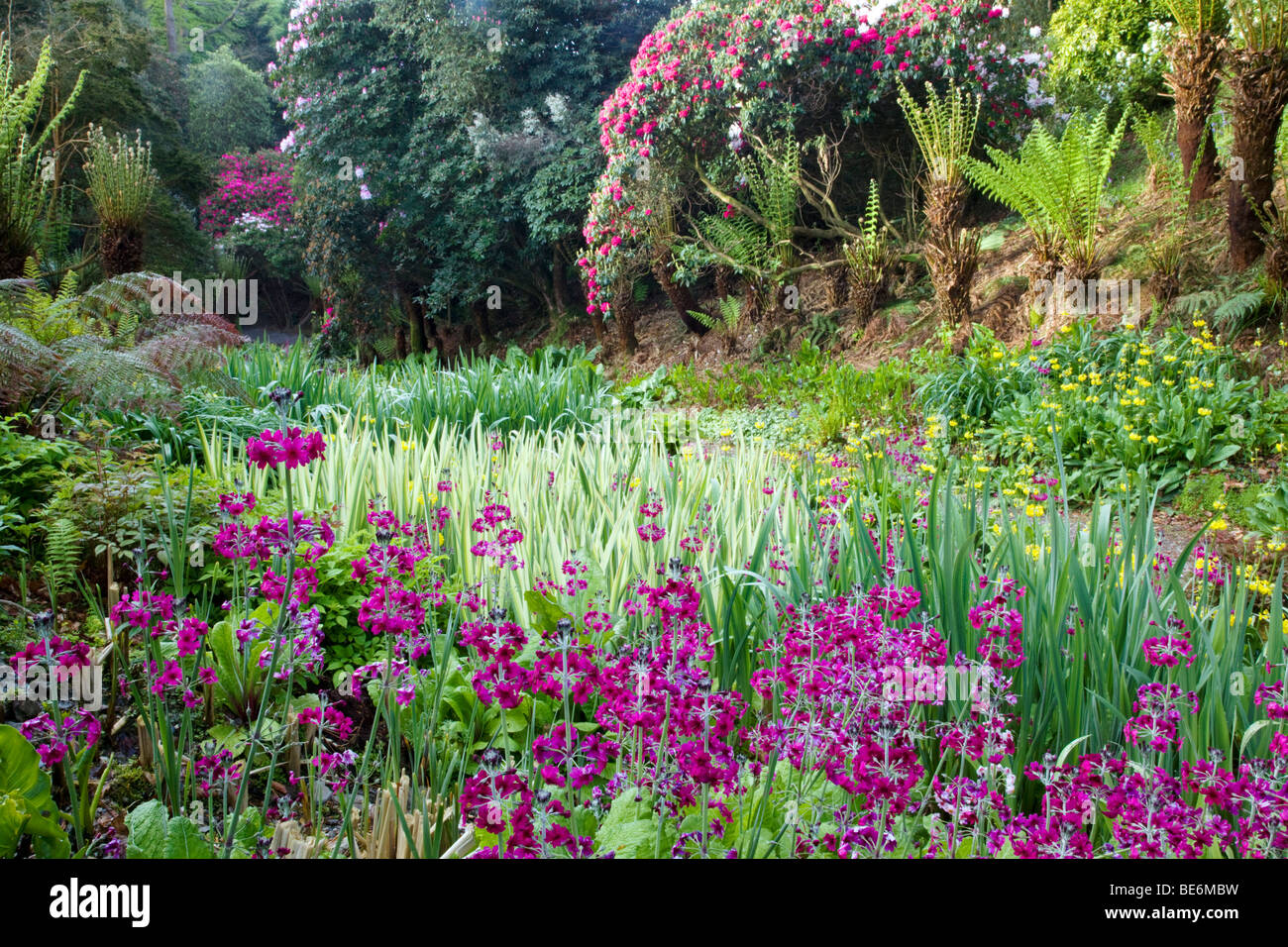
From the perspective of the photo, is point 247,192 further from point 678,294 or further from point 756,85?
point 756,85

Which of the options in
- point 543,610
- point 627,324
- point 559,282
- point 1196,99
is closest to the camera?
point 543,610

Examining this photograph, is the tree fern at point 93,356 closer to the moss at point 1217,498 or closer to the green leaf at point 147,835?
the green leaf at point 147,835

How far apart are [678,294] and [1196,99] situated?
5183mm

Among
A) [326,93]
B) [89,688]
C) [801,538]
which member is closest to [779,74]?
[326,93]

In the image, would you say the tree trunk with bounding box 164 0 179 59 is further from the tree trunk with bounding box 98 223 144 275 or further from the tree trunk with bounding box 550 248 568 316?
the tree trunk with bounding box 98 223 144 275

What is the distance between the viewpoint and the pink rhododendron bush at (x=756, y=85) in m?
7.97

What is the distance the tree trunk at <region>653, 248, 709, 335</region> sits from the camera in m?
9.58

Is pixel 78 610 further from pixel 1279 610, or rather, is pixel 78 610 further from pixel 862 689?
pixel 1279 610

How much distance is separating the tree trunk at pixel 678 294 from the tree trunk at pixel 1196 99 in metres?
4.83

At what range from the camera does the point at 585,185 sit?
34.3 feet

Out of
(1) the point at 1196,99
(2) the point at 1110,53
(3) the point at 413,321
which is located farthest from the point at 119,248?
(2) the point at 1110,53

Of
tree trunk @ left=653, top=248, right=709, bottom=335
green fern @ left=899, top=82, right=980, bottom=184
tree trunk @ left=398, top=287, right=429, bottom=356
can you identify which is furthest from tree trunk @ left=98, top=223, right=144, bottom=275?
green fern @ left=899, top=82, right=980, bottom=184

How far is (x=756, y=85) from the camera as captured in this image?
8.66m
